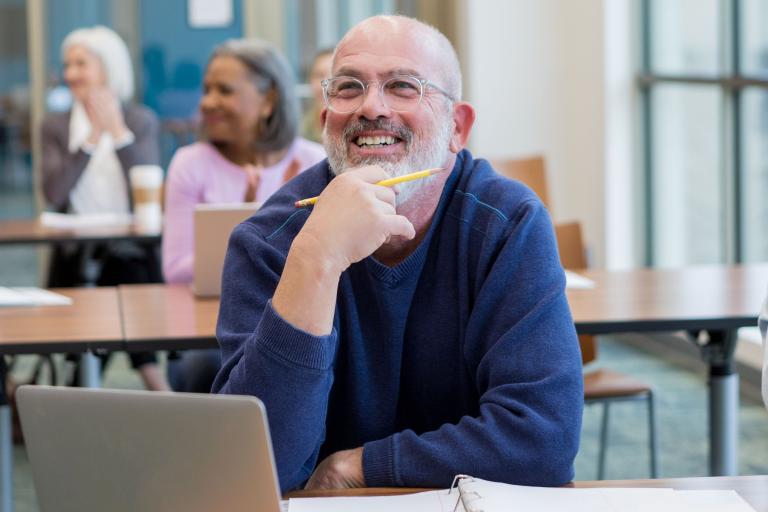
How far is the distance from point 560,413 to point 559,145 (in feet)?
15.9

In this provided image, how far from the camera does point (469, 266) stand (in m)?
1.68

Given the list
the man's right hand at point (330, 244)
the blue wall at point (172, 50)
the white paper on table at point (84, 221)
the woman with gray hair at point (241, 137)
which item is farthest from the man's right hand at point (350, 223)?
the blue wall at point (172, 50)

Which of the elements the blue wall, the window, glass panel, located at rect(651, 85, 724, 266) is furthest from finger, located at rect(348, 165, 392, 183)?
the blue wall

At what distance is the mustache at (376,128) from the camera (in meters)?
1.66

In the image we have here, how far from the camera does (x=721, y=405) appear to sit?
2.76 m

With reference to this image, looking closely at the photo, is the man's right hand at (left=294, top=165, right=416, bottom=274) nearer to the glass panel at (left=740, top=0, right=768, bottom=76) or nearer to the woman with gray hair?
the woman with gray hair

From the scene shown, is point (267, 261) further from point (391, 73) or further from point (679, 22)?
point (679, 22)

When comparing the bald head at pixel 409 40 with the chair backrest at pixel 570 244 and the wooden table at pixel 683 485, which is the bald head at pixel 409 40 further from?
the chair backrest at pixel 570 244

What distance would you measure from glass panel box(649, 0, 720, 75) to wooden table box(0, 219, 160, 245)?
8.39 feet

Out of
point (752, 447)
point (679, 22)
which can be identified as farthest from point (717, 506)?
point (679, 22)

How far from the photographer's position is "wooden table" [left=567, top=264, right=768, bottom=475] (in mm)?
2494

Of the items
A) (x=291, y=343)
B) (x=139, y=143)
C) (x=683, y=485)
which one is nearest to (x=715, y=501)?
(x=683, y=485)

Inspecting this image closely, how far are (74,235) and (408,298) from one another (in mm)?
2746

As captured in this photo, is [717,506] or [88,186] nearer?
[717,506]
